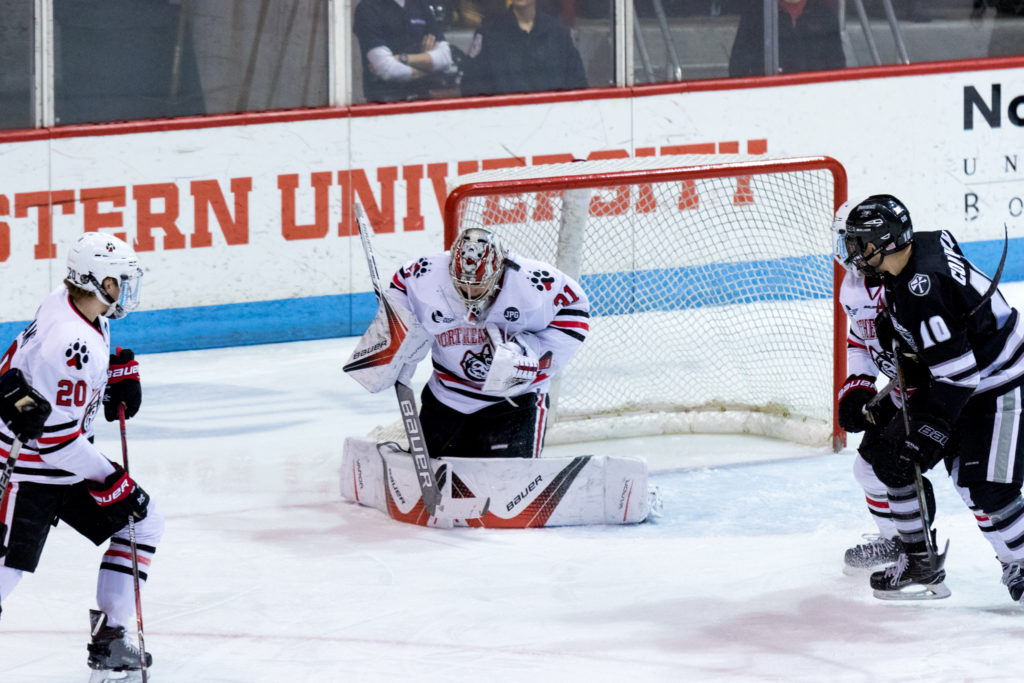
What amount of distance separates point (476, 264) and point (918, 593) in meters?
1.43

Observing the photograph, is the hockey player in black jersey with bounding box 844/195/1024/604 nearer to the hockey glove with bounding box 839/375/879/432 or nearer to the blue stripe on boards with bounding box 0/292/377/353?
the hockey glove with bounding box 839/375/879/432

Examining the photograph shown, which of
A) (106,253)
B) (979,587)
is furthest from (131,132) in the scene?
(979,587)

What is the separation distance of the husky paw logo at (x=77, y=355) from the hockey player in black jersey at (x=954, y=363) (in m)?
1.67

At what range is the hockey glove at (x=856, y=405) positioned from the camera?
160 inches

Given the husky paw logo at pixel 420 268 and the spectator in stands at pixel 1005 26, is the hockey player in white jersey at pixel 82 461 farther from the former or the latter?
the spectator in stands at pixel 1005 26

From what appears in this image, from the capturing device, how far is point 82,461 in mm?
3426

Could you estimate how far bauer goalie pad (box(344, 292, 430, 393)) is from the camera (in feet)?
15.9

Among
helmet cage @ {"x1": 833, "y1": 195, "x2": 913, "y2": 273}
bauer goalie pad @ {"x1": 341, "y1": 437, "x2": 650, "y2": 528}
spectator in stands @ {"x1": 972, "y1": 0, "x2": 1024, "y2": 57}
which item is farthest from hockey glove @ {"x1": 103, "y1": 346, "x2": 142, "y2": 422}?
spectator in stands @ {"x1": 972, "y1": 0, "x2": 1024, "y2": 57}

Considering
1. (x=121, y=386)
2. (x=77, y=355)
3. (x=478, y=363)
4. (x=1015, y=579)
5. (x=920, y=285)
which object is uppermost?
(x=920, y=285)

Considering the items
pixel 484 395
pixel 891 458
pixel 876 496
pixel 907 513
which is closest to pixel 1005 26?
pixel 484 395

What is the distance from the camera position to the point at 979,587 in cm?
416

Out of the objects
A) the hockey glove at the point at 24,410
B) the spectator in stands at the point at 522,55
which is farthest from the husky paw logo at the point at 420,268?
the spectator in stands at the point at 522,55

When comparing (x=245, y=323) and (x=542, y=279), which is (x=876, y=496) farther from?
(x=245, y=323)

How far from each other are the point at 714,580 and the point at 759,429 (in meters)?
1.67
